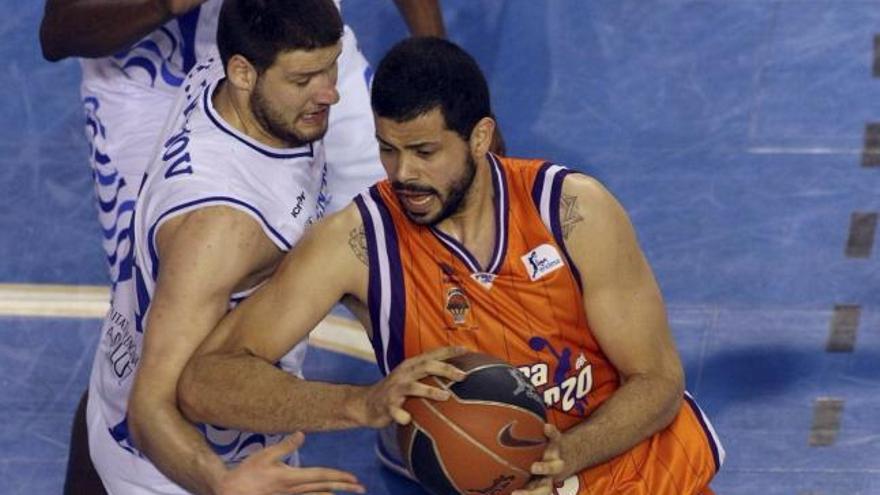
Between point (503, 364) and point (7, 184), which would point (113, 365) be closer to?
point (503, 364)

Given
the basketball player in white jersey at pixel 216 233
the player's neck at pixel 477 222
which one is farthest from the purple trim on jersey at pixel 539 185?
the basketball player in white jersey at pixel 216 233

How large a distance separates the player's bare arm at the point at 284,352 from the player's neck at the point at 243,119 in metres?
0.29

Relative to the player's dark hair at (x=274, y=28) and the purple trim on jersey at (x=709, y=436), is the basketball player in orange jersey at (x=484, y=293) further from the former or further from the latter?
the player's dark hair at (x=274, y=28)

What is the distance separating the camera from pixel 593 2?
6820 millimetres

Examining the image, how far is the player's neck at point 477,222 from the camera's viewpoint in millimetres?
3807

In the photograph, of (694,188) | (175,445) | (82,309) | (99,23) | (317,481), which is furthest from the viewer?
(694,188)

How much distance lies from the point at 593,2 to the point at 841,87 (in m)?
1.19

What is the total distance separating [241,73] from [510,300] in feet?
2.98

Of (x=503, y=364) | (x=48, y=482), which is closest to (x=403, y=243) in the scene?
(x=503, y=364)

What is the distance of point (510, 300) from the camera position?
379cm

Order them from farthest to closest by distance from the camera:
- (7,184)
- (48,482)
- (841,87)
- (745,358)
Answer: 1. (841,87)
2. (7,184)
3. (745,358)
4. (48,482)

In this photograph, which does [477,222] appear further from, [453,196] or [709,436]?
[709,436]

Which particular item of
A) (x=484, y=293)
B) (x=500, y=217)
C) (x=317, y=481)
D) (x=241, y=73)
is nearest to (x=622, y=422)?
(x=484, y=293)

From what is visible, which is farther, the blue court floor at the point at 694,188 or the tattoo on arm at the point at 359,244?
the blue court floor at the point at 694,188
